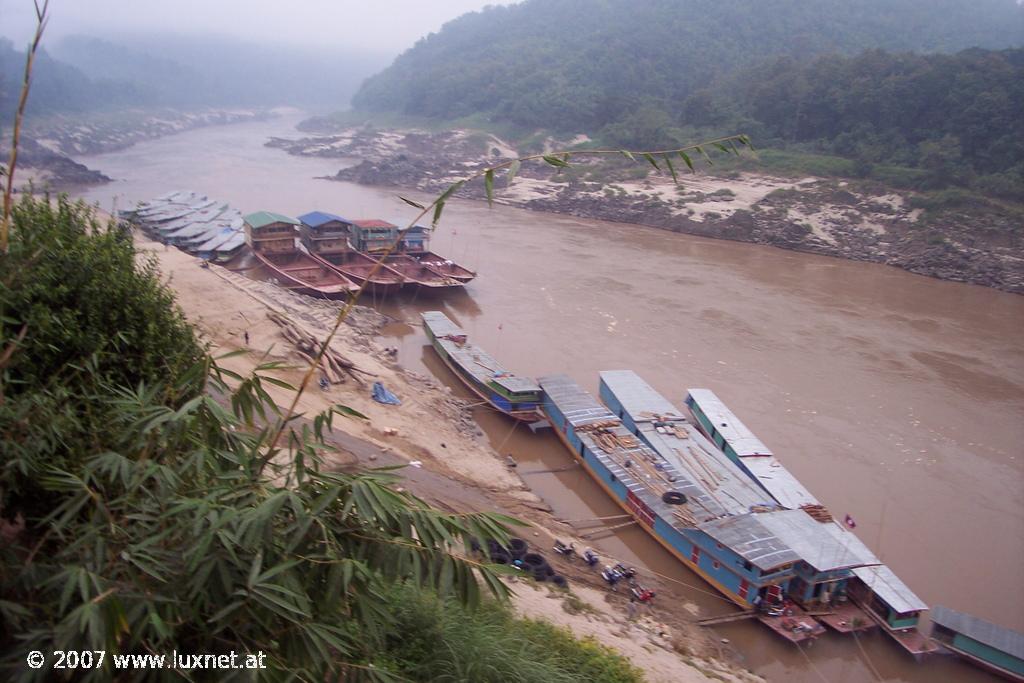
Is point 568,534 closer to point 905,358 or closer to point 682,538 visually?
point 682,538

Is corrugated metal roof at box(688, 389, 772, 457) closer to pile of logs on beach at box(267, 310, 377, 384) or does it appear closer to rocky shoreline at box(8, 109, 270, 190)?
pile of logs on beach at box(267, 310, 377, 384)

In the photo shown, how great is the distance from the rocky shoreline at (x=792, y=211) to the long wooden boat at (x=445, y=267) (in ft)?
26.6

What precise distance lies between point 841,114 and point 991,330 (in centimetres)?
2660

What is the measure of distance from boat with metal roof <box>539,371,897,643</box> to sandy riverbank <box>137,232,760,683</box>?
900 millimetres

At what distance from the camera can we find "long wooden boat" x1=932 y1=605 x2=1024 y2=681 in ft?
27.9

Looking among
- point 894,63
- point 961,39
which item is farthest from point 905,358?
point 961,39

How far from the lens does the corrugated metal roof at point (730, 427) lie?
1243 cm

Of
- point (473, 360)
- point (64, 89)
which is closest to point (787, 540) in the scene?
point (473, 360)

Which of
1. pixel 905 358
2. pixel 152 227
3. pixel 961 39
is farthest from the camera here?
pixel 961 39

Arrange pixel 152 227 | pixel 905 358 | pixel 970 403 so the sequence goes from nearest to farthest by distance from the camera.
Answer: pixel 970 403 → pixel 905 358 → pixel 152 227

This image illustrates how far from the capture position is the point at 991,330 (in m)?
22.2

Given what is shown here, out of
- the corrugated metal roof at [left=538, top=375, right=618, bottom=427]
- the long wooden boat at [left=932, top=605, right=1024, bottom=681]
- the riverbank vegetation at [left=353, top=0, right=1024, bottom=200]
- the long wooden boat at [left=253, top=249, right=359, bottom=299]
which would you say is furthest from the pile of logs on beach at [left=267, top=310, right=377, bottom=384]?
the riverbank vegetation at [left=353, top=0, right=1024, bottom=200]

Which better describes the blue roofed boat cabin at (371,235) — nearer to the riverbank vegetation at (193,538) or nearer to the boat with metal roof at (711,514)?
the boat with metal roof at (711,514)

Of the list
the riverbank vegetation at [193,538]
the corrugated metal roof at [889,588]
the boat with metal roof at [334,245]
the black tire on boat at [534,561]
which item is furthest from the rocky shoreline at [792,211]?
the riverbank vegetation at [193,538]
